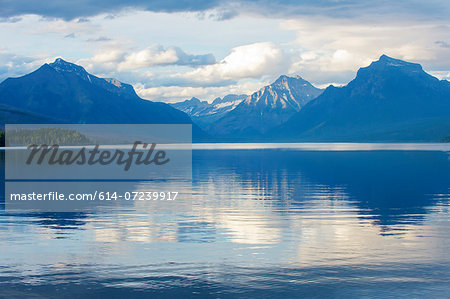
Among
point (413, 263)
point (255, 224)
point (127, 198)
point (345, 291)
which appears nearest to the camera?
point (345, 291)

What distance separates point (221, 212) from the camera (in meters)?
42.7

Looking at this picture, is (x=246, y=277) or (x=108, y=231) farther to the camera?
(x=108, y=231)

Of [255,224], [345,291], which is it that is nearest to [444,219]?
[255,224]

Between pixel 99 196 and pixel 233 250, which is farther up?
pixel 99 196

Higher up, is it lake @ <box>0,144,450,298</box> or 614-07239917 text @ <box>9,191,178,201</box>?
614-07239917 text @ <box>9,191,178,201</box>

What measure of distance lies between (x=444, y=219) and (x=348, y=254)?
48.1 feet

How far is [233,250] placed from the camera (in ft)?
92.1

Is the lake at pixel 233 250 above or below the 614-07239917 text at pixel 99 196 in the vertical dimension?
below

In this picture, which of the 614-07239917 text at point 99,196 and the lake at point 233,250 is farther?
the 614-07239917 text at point 99,196

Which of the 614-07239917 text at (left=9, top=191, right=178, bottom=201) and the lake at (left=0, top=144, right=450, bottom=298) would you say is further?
the 614-07239917 text at (left=9, top=191, right=178, bottom=201)

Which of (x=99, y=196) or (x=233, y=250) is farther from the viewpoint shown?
(x=99, y=196)

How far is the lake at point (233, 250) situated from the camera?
21531 mm

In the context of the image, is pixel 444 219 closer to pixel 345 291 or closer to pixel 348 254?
pixel 348 254

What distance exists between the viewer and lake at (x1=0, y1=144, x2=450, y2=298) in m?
21.5
